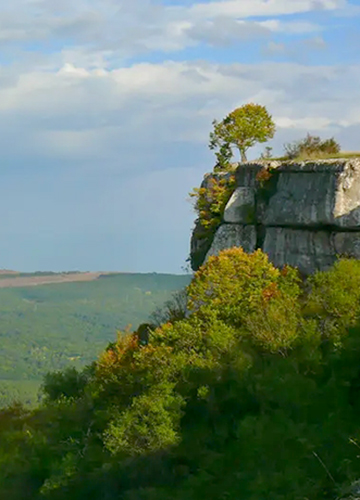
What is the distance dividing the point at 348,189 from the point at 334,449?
27336 mm

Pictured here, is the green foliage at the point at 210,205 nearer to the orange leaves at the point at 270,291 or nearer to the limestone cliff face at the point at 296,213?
the limestone cliff face at the point at 296,213

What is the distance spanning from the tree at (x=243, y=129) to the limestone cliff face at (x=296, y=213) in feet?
15.7

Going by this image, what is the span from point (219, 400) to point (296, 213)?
15.9 meters

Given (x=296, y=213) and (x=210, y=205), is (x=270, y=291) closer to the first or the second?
(x=296, y=213)

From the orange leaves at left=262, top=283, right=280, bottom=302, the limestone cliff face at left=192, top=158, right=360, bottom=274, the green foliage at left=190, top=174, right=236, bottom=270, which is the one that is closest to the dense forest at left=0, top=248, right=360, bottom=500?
the orange leaves at left=262, top=283, right=280, bottom=302

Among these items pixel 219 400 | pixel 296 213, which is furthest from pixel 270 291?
pixel 219 400

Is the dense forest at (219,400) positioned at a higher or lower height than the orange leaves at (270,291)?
lower

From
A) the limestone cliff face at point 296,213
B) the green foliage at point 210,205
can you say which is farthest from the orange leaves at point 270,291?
the green foliage at point 210,205

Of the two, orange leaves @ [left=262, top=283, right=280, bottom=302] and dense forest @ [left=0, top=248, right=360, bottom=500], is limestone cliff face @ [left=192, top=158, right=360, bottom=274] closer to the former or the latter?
dense forest @ [left=0, top=248, right=360, bottom=500]

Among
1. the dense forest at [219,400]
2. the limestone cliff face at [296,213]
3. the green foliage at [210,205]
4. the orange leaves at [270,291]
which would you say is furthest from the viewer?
the green foliage at [210,205]

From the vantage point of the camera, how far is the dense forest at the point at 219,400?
5075 centimetres

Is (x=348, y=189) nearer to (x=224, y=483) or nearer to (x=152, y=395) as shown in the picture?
(x=152, y=395)

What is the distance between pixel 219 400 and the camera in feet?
199

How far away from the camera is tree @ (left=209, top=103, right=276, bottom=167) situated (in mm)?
80438
